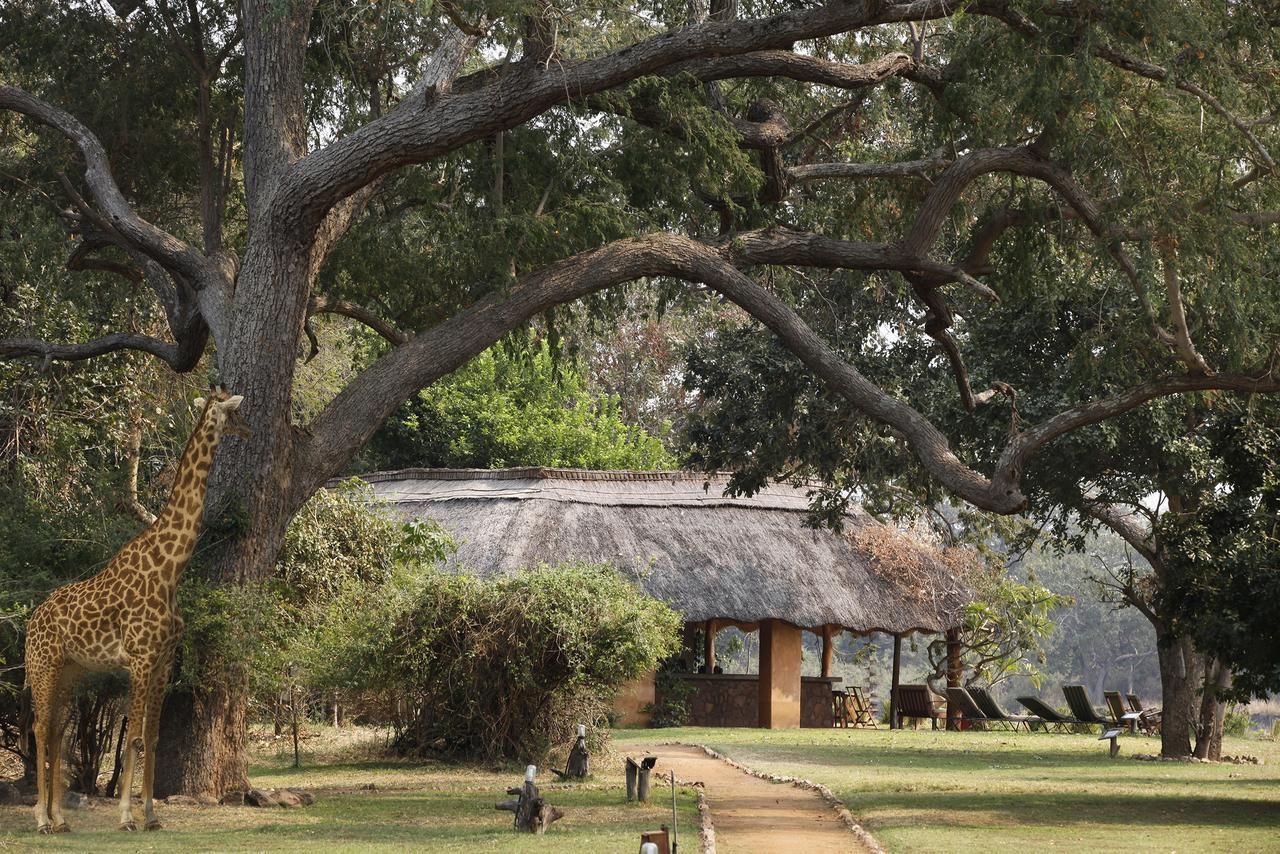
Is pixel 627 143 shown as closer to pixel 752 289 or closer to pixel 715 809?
pixel 752 289

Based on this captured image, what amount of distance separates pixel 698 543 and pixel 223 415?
15.4 m

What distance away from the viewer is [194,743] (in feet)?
38.0

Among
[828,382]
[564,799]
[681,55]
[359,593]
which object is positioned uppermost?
[681,55]

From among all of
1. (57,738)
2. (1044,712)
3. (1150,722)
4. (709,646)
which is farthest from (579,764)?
(1150,722)

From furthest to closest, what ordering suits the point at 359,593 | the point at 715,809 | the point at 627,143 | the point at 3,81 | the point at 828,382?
the point at 3,81 → the point at 359,593 → the point at 627,143 → the point at 828,382 → the point at 715,809

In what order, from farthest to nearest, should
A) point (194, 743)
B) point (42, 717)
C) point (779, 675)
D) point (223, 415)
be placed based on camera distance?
Answer: point (779, 675)
point (194, 743)
point (223, 415)
point (42, 717)

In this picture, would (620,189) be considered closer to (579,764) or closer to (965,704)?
(579,764)

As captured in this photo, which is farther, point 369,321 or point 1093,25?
point 369,321

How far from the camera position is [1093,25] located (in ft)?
35.4

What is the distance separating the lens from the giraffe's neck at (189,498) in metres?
10.2

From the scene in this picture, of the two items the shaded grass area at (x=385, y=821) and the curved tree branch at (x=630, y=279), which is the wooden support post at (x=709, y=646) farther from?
the curved tree branch at (x=630, y=279)

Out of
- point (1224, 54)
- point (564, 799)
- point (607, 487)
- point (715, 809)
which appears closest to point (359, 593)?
point (564, 799)

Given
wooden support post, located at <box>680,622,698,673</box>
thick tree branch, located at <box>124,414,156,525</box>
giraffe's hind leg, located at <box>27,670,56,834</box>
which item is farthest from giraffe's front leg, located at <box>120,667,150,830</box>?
wooden support post, located at <box>680,622,698,673</box>

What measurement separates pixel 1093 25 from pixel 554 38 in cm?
403
